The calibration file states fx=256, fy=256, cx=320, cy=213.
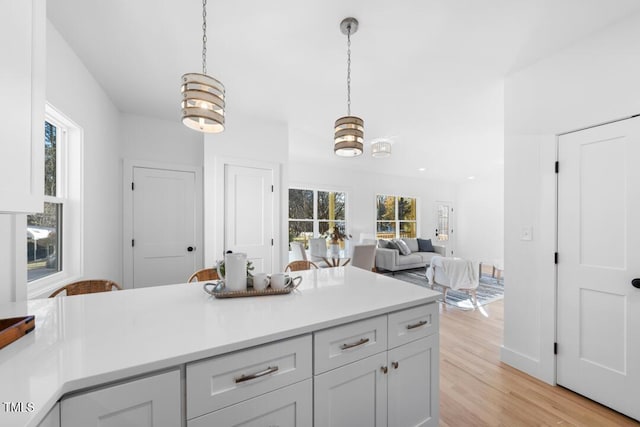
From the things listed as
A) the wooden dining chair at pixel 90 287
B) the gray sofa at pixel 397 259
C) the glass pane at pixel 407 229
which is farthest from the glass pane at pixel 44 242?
the glass pane at pixel 407 229

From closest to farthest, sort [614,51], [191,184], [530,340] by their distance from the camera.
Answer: [614,51]
[530,340]
[191,184]

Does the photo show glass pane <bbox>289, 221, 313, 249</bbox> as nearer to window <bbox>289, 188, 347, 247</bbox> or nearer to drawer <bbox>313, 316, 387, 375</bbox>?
window <bbox>289, 188, 347, 247</bbox>

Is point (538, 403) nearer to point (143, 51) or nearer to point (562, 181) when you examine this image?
point (562, 181)

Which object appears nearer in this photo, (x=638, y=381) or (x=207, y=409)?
(x=207, y=409)

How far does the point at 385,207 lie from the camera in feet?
24.4

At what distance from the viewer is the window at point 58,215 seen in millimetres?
1861

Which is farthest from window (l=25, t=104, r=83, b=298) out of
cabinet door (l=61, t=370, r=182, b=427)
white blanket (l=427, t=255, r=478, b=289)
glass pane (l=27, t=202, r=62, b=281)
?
white blanket (l=427, t=255, r=478, b=289)

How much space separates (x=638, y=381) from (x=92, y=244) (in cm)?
435

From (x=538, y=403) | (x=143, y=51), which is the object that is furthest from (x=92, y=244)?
(x=538, y=403)

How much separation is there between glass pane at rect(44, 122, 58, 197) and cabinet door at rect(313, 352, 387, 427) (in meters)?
2.46

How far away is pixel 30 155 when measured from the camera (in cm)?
92

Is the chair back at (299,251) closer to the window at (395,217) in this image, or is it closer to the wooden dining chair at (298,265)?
the wooden dining chair at (298,265)

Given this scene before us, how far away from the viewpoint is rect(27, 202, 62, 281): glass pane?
1.80 meters

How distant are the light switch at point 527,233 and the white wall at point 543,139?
29 millimetres
